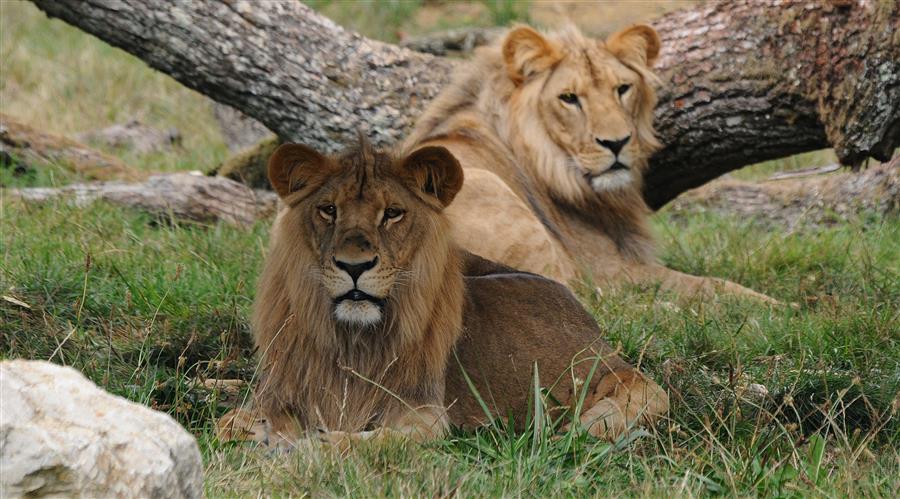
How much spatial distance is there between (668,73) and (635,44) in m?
0.35

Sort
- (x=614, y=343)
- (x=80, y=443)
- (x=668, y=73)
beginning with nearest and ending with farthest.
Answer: (x=80, y=443), (x=614, y=343), (x=668, y=73)

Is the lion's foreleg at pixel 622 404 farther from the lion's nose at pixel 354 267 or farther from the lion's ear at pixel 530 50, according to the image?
the lion's ear at pixel 530 50

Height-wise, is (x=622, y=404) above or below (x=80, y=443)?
below

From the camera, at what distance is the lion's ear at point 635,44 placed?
22.5 ft

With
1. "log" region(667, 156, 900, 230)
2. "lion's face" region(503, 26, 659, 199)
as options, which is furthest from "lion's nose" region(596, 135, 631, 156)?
"log" region(667, 156, 900, 230)

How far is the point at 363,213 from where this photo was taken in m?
4.04

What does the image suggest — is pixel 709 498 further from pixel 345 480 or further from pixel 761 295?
pixel 761 295

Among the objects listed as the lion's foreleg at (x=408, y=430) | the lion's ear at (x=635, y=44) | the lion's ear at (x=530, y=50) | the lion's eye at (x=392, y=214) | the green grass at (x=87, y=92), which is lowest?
the green grass at (x=87, y=92)

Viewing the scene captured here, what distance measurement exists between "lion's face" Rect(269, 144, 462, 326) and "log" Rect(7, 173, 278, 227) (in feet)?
9.35

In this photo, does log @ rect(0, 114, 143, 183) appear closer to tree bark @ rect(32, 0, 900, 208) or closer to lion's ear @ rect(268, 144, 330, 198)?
tree bark @ rect(32, 0, 900, 208)

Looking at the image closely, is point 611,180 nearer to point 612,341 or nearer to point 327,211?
point 612,341

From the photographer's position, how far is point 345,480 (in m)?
3.46

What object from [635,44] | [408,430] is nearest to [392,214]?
[408,430]

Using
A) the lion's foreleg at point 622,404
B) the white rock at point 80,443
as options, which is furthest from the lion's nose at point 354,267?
the white rock at point 80,443
